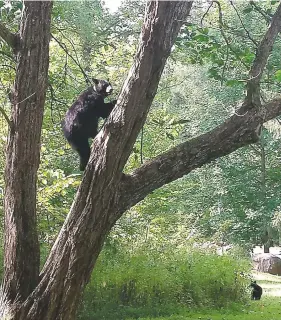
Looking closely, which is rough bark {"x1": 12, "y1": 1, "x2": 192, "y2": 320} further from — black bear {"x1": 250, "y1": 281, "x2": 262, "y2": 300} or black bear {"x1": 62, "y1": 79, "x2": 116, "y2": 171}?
black bear {"x1": 250, "y1": 281, "x2": 262, "y2": 300}

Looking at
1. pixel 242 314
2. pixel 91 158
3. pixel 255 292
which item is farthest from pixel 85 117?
pixel 255 292

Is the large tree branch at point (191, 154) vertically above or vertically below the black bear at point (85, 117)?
below

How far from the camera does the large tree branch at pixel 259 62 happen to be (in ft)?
11.7

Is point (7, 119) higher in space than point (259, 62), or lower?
lower

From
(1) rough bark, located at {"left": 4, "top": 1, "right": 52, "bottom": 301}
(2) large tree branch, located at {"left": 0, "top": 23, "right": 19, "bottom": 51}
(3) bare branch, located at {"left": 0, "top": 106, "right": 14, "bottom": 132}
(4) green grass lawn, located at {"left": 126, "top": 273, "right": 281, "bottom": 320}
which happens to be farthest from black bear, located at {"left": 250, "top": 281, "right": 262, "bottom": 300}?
(2) large tree branch, located at {"left": 0, "top": 23, "right": 19, "bottom": 51}

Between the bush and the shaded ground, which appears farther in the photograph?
the shaded ground

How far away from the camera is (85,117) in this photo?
4.89 meters

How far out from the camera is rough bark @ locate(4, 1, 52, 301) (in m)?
3.62

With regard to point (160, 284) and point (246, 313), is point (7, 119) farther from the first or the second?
point (246, 313)

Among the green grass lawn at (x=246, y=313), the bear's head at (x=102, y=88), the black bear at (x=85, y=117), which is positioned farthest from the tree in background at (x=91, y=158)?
the green grass lawn at (x=246, y=313)

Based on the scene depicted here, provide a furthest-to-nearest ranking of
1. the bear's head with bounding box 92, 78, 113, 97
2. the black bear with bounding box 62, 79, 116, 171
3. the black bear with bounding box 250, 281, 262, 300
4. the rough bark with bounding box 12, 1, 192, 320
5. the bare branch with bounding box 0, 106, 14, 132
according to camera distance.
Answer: the black bear with bounding box 250, 281, 262, 300
the bear's head with bounding box 92, 78, 113, 97
the black bear with bounding box 62, 79, 116, 171
the bare branch with bounding box 0, 106, 14, 132
the rough bark with bounding box 12, 1, 192, 320

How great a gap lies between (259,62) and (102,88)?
183 cm

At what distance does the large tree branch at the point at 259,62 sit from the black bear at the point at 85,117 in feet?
5.22

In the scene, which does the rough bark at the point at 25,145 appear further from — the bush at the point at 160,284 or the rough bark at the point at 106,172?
the bush at the point at 160,284
